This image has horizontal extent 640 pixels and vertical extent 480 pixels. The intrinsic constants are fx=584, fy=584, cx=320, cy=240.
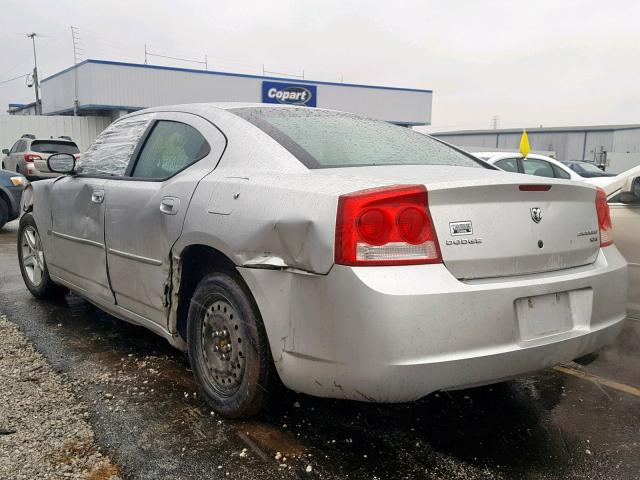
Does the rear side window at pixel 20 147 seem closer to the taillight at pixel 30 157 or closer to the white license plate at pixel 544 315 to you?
the taillight at pixel 30 157

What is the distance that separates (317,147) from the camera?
9.43 ft

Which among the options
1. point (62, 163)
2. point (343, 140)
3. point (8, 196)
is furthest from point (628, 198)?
point (8, 196)

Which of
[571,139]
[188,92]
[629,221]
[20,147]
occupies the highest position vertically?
[188,92]

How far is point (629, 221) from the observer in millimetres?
4020

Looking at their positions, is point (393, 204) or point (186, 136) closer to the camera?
point (393, 204)

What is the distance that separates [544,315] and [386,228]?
80 cm

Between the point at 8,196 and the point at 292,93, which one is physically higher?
the point at 292,93

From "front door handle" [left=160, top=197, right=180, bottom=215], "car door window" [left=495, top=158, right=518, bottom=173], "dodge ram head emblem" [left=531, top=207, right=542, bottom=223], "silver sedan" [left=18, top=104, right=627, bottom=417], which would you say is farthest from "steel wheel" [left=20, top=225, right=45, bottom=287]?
"car door window" [left=495, top=158, right=518, bottom=173]

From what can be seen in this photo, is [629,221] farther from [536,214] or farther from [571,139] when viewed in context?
[571,139]

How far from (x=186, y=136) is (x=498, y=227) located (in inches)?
72.6

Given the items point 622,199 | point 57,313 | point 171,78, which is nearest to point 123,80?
point 171,78

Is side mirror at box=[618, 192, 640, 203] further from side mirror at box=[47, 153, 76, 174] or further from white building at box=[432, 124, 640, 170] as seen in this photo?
white building at box=[432, 124, 640, 170]

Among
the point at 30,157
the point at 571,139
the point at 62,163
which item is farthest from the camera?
the point at 571,139

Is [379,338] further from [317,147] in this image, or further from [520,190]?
[317,147]
